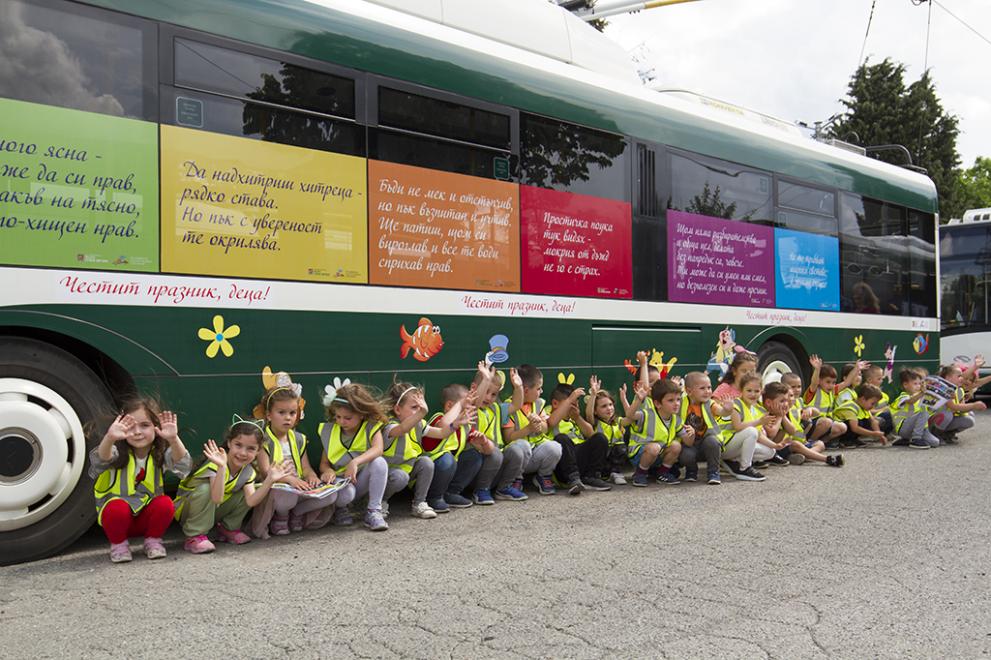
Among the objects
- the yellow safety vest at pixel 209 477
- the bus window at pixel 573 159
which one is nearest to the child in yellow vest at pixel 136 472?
the yellow safety vest at pixel 209 477

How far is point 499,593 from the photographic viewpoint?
4.04 metres

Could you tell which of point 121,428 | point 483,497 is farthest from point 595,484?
point 121,428

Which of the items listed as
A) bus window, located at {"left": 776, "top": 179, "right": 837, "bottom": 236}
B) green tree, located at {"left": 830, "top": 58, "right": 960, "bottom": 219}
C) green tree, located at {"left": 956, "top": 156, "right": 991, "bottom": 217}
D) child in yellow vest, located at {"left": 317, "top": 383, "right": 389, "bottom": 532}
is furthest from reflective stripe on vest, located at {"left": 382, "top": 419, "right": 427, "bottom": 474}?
green tree, located at {"left": 956, "top": 156, "right": 991, "bottom": 217}

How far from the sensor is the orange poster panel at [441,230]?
232 inches

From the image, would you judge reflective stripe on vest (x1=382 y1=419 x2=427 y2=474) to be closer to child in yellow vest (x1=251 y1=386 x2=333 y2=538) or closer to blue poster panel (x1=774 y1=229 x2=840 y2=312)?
child in yellow vest (x1=251 y1=386 x2=333 y2=538)

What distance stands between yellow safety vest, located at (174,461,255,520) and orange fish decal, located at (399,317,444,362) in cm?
142

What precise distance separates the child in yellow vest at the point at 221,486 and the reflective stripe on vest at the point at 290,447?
0.13m

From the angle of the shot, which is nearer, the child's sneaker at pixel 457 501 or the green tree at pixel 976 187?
the child's sneaker at pixel 457 501

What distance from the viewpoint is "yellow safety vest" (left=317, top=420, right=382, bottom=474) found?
5574 mm

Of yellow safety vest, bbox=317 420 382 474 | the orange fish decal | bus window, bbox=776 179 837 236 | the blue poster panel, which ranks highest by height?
bus window, bbox=776 179 837 236

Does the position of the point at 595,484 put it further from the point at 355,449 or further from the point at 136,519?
the point at 136,519

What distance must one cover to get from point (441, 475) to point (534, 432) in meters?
0.86

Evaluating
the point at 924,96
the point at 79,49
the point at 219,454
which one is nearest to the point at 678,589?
the point at 219,454

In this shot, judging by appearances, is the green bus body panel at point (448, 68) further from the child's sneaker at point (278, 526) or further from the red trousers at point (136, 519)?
the child's sneaker at point (278, 526)
